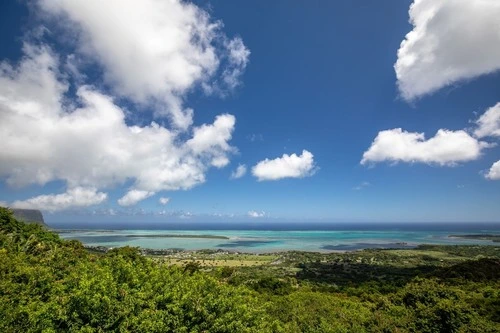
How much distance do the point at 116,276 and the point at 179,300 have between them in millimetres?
4004

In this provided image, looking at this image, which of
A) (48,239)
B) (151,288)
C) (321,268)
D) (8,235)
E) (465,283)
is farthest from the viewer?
(321,268)

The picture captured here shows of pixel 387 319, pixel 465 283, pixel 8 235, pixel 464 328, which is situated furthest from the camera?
pixel 465 283

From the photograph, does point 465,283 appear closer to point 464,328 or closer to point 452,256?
point 464,328

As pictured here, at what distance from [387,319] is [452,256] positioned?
9611 cm

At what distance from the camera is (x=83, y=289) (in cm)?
1279

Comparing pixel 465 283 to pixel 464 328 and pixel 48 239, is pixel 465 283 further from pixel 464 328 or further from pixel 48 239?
pixel 48 239

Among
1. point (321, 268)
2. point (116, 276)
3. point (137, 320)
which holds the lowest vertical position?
point (321, 268)

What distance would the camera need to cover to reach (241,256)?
99.8 metres

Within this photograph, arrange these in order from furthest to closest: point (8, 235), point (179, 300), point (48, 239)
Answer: point (48, 239)
point (8, 235)
point (179, 300)

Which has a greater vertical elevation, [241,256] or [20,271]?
[20,271]

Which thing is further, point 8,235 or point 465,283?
point 465,283

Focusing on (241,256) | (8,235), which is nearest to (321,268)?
(241,256)

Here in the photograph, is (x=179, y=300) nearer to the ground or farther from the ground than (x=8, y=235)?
nearer to the ground

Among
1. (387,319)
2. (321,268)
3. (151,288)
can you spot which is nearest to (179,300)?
(151,288)
